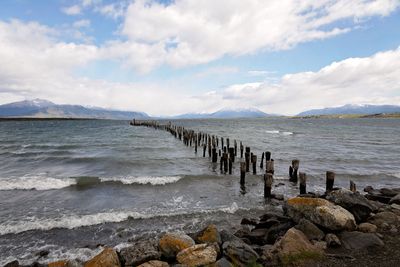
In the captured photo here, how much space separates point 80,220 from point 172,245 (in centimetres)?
594

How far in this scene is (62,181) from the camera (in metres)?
19.4

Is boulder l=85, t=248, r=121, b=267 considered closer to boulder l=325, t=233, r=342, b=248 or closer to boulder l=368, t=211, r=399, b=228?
boulder l=325, t=233, r=342, b=248

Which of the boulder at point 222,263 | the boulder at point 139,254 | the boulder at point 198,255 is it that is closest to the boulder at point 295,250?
the boulder at point 222,263

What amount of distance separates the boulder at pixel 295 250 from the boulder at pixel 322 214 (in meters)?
1.48

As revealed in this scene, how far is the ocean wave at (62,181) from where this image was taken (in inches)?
724

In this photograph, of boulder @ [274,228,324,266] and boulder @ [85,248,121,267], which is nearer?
boulder @ [274,228,324,266]

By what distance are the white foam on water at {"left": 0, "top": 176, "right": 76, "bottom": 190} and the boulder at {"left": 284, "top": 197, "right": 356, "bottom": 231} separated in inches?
559

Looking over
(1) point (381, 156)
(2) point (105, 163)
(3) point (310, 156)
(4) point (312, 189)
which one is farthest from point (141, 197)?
(1) point (381, 156)

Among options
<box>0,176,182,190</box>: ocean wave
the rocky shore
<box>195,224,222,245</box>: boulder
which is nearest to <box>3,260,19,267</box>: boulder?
the rocky shore

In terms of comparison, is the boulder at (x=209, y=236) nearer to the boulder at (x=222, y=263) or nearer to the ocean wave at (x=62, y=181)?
the boulder at (x=222, y=263)

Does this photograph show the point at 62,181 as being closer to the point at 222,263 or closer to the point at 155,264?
the point at 155,264

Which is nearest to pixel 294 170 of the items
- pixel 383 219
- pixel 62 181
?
pixel 383 219

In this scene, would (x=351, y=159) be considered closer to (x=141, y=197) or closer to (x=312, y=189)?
A: (x=312, y=189)

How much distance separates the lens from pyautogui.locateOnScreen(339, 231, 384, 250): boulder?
826 centimetres
